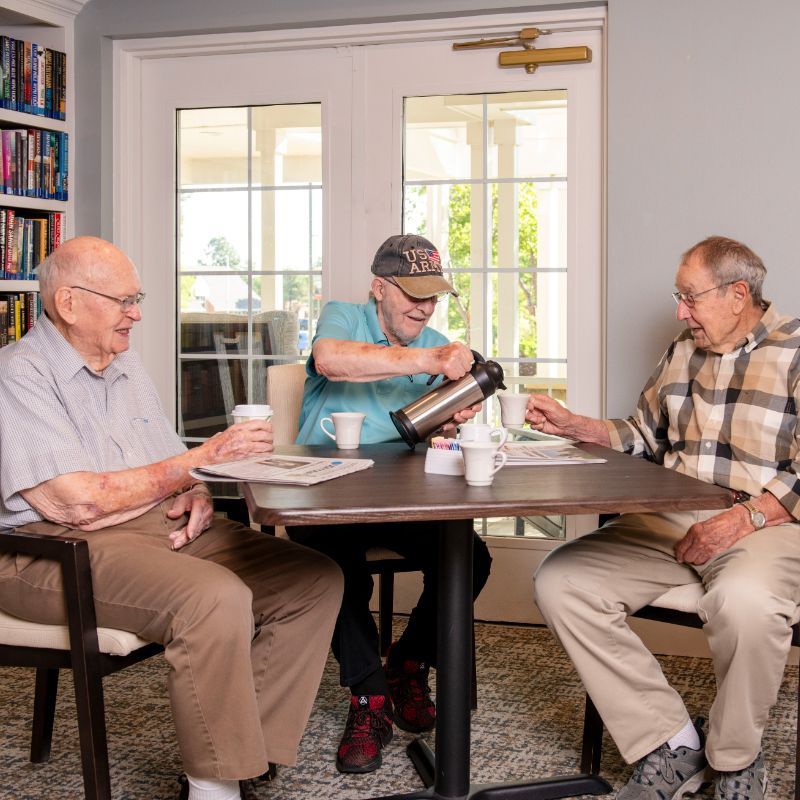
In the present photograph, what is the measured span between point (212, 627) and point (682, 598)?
102cm

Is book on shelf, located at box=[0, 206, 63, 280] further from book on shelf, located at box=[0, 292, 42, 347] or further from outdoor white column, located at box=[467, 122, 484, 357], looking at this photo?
outdoor white column, located at box=[467, 122, 484, 357]

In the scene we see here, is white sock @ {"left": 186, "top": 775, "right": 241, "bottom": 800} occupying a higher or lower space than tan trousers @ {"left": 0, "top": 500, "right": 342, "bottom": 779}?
lower

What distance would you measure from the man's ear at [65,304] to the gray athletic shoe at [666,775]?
154cm

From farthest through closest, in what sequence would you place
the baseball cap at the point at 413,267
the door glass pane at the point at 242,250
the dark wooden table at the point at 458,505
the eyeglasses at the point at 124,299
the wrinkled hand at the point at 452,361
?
the door glass pane at the point at 242,250 < the baseball cap at the point at 413,267 < the wrinkled hand at the point at 452,361 < the eyeglasses at the point at 124,299 < the dark wooden table at the point at 458,505

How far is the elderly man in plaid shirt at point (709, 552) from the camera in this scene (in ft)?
6.84

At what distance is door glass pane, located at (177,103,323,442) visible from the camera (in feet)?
12.2

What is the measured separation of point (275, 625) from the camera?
2162 millimetres

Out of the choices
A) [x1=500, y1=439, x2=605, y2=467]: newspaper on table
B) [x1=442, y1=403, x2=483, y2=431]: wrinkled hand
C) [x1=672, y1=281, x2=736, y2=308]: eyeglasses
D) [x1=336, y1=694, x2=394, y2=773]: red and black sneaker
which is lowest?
[x1=336, y1=694, x2=394, y2=773]: red and black sneaker

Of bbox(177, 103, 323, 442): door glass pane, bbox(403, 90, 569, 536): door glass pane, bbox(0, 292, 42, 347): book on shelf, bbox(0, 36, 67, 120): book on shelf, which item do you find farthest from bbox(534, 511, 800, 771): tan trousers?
bbox(0, 36, 67, 120): book on shelf

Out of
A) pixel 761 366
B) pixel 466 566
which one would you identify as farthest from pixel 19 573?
pixel 761 366

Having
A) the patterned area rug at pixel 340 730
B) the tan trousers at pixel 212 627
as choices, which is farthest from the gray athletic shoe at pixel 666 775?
the tan trousers at pixel 212 627

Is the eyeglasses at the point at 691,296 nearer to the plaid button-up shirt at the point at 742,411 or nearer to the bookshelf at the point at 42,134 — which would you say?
the plaid button-up shirt at the point at 742,411

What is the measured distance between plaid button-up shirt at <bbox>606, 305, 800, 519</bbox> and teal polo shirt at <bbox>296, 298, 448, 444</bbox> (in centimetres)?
66

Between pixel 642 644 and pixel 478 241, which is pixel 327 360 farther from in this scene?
pixel 478 241
